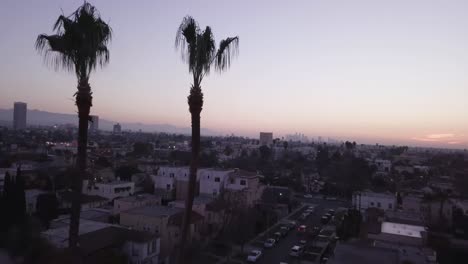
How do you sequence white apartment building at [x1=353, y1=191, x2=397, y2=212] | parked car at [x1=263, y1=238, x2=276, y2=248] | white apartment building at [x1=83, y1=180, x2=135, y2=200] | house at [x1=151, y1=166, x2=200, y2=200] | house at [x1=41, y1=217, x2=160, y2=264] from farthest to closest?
house at [x1=151, y1=166, x2=200, y2=200] < white apartment building at [x1=353, y1=191, x2=397, y2=212] < white apartment building at [x1=83, y1=180, x2=135, y2=200] < parked car at [x1=263, y1=238, x2=276, y2=248] < house at [x1=41, y1=217, x2=160, y2=264]

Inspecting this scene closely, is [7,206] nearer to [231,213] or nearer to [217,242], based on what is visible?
[217,242]

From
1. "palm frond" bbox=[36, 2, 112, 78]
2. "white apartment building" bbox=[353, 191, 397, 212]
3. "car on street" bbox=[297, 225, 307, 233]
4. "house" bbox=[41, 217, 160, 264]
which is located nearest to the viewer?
"palm frond" bbox=[36, 2, 112, 78]

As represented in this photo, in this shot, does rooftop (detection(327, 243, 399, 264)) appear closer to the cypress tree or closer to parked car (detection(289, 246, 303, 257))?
parked car (detection(289, 246, 303, 257))

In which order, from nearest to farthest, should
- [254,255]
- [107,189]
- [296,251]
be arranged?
[254,255] → [296,251] → [107,189]

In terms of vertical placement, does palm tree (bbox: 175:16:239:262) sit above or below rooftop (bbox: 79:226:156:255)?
above

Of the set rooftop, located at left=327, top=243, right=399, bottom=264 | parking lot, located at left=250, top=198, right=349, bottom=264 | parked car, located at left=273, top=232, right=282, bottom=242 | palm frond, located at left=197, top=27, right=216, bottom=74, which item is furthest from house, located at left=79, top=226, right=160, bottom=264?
palm frond, located at left=197, top=27, right=216, bottom=74

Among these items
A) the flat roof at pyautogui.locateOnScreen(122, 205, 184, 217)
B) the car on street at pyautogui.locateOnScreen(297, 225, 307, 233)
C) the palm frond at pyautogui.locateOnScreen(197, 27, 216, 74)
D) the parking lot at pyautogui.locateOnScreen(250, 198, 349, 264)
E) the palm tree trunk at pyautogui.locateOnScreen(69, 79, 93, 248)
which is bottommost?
the parking lot at pyautogui.locateOnScreen(250, 198, 349, 264)

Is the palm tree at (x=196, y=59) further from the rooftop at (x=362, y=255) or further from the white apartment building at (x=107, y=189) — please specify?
the white apartment building at (x=107, y=189)

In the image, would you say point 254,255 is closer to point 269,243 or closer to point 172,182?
point 269,243

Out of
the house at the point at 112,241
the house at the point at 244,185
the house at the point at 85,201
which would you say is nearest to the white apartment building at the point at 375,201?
the house at the point at 244,185

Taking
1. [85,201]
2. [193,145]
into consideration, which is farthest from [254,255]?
[193,145]

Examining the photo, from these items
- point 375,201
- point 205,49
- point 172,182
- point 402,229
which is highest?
point 205,49

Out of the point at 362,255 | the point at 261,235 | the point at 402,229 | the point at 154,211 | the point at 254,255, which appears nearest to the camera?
the point at 362,255

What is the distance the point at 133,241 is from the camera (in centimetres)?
1622
